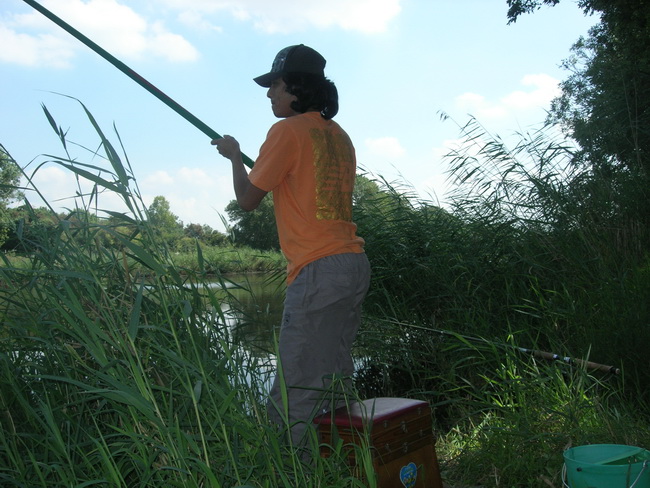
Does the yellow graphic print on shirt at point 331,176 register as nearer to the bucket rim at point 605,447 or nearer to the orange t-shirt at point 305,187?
the orange t-shirt at point 305,187

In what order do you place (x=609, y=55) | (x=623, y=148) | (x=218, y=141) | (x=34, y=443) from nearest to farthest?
(x=34, y=443)
(x=218, y=141)
(x=623, y=148)
(x=609, y=55)

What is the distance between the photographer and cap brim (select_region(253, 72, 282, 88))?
2.53m

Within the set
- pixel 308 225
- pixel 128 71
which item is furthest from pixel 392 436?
pixel 128 71

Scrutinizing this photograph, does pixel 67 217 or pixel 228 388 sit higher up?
pixel 67 217

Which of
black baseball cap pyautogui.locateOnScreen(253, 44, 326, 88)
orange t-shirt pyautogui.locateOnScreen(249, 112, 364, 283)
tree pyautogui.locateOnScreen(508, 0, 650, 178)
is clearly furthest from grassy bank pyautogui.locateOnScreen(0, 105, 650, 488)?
tree pyautogui.locateOnScreen(508, 0, 650, 178)

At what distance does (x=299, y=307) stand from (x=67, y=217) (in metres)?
0.86

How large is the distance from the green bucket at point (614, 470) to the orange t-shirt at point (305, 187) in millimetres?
988

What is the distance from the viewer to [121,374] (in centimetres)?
185

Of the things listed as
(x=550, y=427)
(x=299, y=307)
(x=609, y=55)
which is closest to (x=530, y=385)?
(x=550, y=427)

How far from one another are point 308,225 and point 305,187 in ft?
0.43

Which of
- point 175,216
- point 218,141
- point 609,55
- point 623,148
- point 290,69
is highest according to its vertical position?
point 609,55

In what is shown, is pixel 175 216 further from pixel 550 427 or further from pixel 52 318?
pixel 550 427

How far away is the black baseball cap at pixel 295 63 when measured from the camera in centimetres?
250

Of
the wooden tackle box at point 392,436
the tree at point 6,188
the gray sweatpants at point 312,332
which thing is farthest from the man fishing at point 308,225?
the tree at point 6,188
